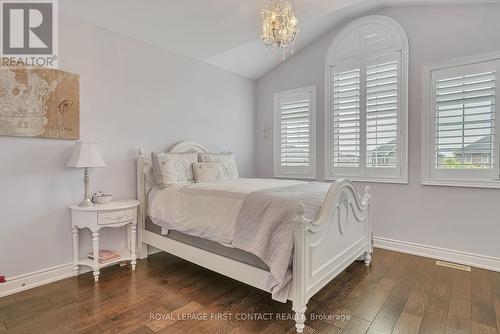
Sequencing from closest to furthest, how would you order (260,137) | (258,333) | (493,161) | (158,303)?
(258,333)
(158,303)
(493,161)
(260,137)

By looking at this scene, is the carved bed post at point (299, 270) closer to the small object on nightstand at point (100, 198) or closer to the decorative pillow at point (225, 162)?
the decorative pillow at point (225, 162)

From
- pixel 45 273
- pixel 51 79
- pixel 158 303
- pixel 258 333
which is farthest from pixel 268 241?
pixel 51 79

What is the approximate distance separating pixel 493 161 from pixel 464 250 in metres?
1.02

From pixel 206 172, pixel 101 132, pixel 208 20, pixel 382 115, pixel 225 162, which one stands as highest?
pixel 208 20

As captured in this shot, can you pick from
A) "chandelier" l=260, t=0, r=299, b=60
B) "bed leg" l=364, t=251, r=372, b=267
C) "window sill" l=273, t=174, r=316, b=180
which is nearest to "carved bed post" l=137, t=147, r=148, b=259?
"chandelier" l=260, t=0, r=299, b=60

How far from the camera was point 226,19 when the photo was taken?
317 cm

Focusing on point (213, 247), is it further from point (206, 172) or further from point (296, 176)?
point (296, 176)

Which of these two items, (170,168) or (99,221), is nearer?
(99,221)

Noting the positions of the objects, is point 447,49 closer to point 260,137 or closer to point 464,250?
point 464,250

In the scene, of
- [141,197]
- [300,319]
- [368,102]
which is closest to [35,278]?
[141,197]

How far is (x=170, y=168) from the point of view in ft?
10.1

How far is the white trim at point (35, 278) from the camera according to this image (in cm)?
234

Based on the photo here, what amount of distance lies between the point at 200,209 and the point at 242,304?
88cm

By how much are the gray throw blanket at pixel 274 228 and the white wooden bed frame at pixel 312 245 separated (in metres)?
0.06
